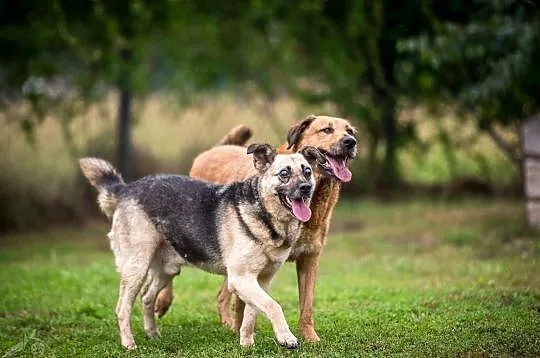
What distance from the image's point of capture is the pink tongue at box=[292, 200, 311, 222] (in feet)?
25.6

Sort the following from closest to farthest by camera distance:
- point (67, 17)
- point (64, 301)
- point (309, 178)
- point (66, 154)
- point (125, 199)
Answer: point (309, 178) → point (125, 199) → point (64, 301) → point (67, 17) → point (66, 154)

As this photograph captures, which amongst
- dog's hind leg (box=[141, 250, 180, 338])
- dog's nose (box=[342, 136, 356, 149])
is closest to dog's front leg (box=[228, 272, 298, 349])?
dog's hind leg (box=[141, 250, 180, 338])

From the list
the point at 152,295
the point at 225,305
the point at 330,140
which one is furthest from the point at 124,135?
the point at 330,140

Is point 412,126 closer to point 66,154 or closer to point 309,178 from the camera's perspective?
point 66,154

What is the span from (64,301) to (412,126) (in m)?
10.8

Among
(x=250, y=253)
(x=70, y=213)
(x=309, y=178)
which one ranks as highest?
(x=309, y=178)

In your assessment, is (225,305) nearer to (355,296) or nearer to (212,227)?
(212,227)

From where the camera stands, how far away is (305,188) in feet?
25.7

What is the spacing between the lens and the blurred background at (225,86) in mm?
16594

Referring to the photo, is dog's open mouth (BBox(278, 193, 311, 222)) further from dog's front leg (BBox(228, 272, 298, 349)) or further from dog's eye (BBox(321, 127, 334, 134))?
dog's eye (BBox(321, 127, 334, 134))

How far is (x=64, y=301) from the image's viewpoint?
11.0 m

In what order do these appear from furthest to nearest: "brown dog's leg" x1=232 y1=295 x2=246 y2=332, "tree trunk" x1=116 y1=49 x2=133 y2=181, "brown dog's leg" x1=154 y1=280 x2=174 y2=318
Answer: "tree trunk" x1=116 y1=49 x2=133 y2=181
"brown dog's leg" x1=154 y1=280 x2=174 y2=318
"brown dog's leg" x1=232 y1=295 x2=246 y2=332

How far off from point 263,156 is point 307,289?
1.38 meters

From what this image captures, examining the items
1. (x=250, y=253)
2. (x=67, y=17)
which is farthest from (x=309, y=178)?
(x=67, y=17)
